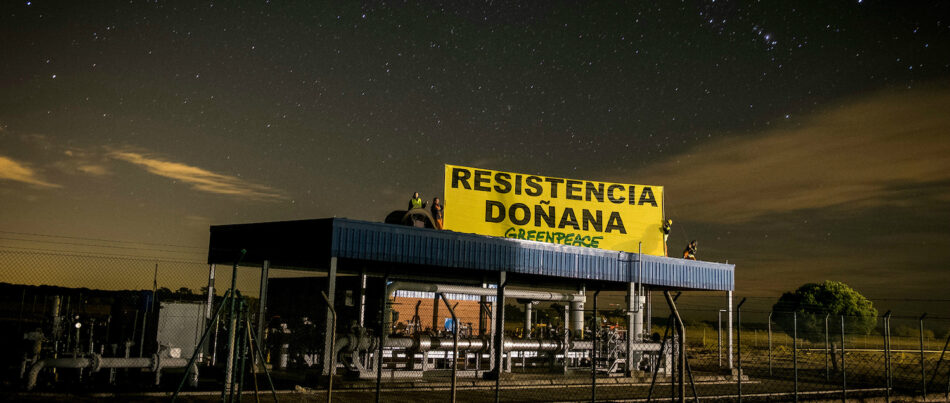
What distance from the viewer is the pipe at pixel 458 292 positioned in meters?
21.4

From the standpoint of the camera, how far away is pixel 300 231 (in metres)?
21.5

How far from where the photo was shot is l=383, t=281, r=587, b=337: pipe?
21359 mm

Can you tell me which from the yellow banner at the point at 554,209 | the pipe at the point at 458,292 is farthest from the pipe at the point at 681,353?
the yellow banner at the point at 554,209

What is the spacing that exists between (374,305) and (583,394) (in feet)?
44.9

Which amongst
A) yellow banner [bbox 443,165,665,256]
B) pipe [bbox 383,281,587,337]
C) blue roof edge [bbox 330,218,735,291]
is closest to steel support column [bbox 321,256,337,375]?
blue roof edge [bbox 330,218,735,291]

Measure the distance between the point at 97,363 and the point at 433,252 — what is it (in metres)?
9.64

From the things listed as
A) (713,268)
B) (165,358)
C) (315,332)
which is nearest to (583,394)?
(315,332)

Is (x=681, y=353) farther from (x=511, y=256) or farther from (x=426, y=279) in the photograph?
(x=426, y=279)

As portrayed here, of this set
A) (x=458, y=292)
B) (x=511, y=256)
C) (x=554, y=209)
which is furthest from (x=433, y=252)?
(x=554, y=209)

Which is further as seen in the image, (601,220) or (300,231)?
(601,220)

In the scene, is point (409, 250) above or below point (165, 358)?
above

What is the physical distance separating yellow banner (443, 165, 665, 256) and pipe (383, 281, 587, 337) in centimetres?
318

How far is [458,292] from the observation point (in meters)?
21.0

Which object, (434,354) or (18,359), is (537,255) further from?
(18,359)
